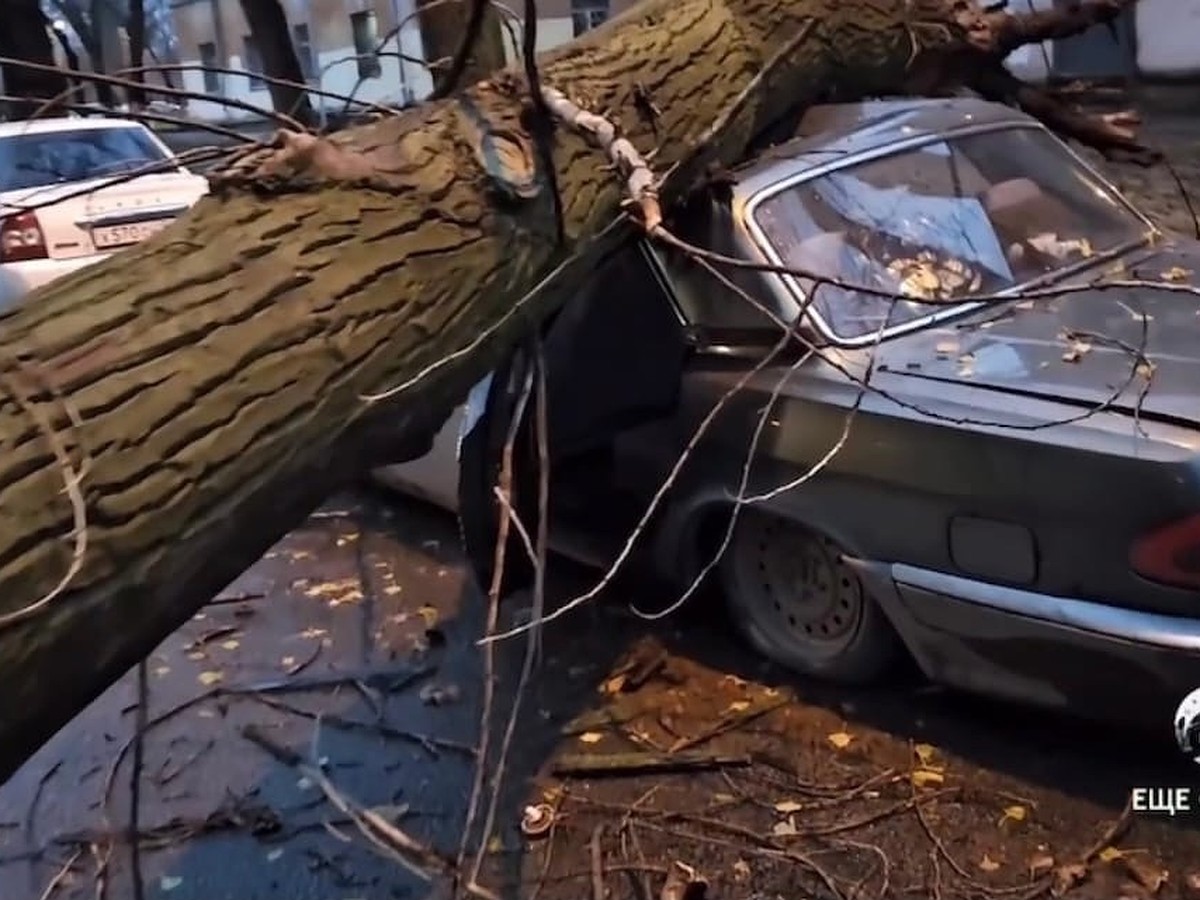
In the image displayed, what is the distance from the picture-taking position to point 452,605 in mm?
6098

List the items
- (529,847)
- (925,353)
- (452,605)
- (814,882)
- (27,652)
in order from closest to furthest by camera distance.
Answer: (27,652)
(814,882)
(529,847)
(925,353)
(452,605)

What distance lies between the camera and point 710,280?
16.1 ft

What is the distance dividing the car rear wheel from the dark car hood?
629 millimetres

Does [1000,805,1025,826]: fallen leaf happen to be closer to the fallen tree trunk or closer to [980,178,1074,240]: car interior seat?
the fallen tree trunk

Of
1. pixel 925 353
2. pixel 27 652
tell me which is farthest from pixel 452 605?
pixel 27 652

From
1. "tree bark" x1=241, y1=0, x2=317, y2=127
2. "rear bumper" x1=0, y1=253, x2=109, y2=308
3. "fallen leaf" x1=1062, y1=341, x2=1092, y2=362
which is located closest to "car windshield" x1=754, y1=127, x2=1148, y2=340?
"fallen leaf" x1=1062, y1=341, x2=1092, y2=362

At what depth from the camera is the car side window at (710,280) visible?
4.78 m

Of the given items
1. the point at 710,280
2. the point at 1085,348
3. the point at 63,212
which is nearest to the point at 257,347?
the point at 710,280

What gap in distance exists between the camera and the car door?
500 cm

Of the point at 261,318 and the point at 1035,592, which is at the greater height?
the point at 261,318

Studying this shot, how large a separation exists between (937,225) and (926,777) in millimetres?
1712

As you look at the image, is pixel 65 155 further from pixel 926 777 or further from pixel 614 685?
pixel 926 777

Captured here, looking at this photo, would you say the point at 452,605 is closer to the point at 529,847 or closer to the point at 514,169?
the point at 529,847

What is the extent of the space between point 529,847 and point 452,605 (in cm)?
200
